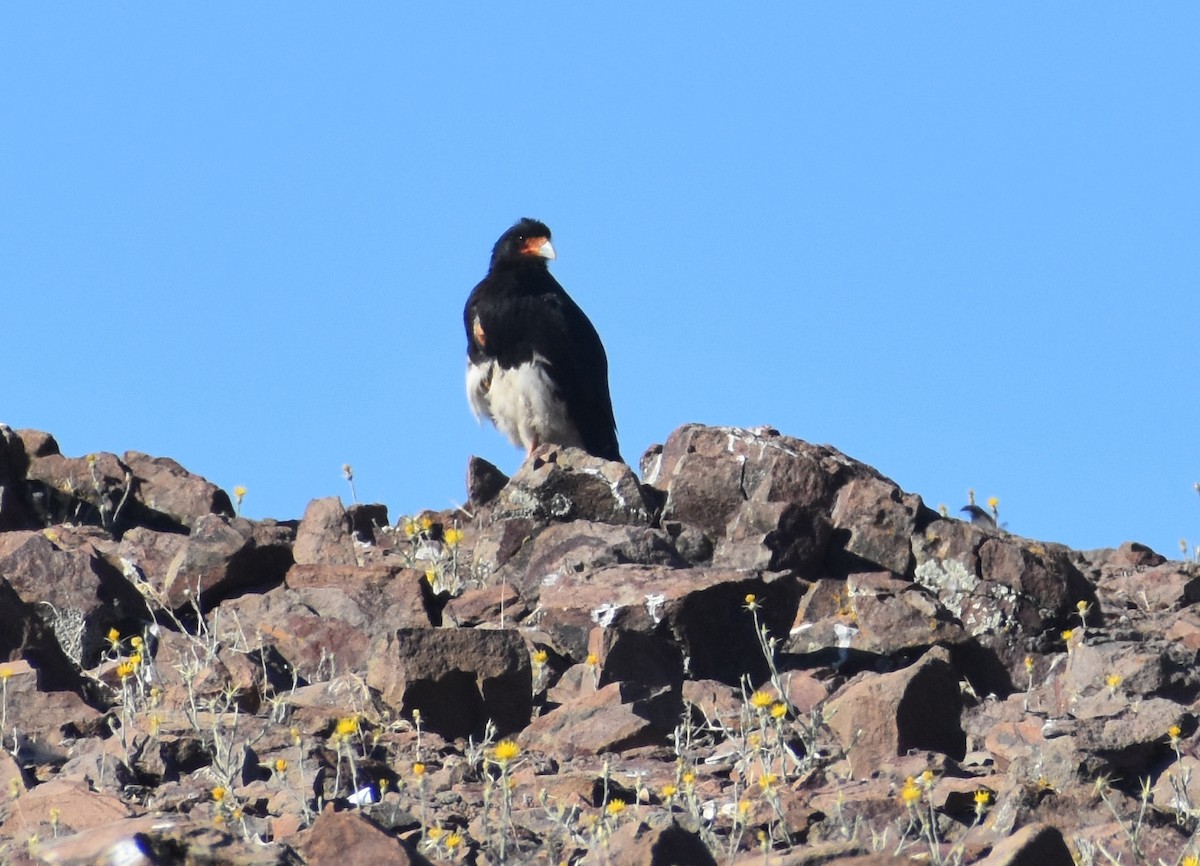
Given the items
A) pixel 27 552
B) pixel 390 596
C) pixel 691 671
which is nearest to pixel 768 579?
pixel 691 671

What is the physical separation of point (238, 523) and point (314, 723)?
232 centimetres

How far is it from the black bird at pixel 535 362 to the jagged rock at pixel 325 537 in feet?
16.9

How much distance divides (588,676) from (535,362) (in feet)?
24.5

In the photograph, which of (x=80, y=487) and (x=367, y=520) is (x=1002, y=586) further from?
(x=80, y=487)

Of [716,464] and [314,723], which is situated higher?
[716,464]

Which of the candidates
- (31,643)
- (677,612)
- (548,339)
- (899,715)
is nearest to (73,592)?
→ (31,643)

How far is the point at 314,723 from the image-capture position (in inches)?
236

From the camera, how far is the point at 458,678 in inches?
248

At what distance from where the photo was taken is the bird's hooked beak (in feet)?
47.4

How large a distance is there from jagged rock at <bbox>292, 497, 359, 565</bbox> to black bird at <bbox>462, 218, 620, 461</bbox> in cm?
515

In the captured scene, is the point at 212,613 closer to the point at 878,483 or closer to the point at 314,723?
the point at 314,723

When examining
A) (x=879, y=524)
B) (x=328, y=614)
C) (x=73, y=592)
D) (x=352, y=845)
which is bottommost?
(x=352, y=845)

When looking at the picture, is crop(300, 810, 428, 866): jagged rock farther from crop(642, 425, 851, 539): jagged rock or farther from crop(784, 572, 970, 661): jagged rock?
crop(642, 425, 851, 539): jagged rock

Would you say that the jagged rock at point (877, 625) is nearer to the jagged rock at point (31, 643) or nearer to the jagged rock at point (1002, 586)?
the jagged rock at point (1002, 586)
